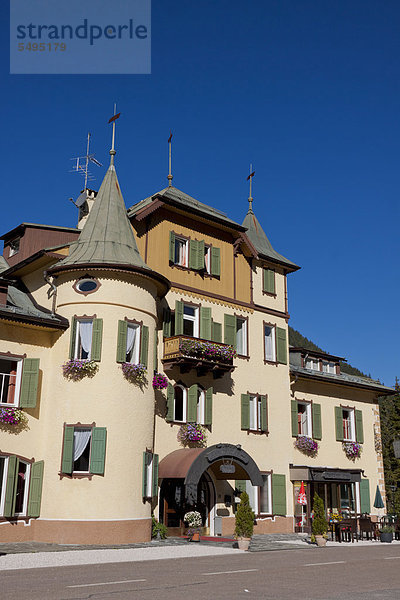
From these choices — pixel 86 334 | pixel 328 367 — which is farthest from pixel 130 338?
pixel 328 367

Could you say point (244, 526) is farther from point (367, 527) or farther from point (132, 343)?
point (367, 527)

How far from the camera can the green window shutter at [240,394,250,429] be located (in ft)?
93.5

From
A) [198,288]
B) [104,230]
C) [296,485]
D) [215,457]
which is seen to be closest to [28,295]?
[104,230]

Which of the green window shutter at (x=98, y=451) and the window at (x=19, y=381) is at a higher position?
the window at (x=19, y=381)

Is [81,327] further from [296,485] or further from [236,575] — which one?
[296,485]

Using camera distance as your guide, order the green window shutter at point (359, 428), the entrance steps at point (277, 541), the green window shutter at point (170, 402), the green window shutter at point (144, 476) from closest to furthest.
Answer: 1. the entrance steps at point (277, 541)
2. the green window shutter at point (144, 476)
3. the green window shutter at point (170, 402)
4. the green window shutter at point (359, 428)

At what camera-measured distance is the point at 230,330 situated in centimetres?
2888

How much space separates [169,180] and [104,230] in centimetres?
656

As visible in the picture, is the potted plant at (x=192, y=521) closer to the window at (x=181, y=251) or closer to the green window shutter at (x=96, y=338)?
the green window shutter at (x=96, y=338)

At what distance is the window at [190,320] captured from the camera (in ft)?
90.8

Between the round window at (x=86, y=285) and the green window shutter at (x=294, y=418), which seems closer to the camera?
the round window at (x=86, y=285)

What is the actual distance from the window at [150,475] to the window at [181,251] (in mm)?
8915

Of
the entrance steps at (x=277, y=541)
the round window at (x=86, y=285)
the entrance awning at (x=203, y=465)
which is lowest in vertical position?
the entrance steps at (x=277, y=541)

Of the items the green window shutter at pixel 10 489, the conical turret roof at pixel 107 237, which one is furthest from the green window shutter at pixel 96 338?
the green window shutter at pixel 10 489
